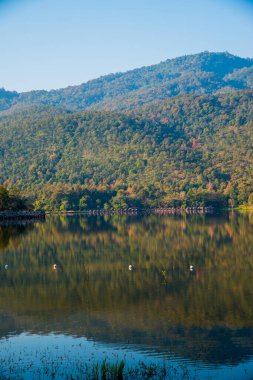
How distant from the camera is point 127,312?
2703cm

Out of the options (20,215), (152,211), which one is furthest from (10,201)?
(152,211)

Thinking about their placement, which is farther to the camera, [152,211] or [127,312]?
[152,211]

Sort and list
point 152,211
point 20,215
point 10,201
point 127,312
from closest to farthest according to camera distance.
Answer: point 127,312
point 10,201
point 20,215
point 152,211

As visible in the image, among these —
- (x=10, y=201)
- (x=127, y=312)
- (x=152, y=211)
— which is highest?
(x=127, y=312)

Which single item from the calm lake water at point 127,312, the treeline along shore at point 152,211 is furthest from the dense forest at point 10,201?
the calm lake water at point 127,312

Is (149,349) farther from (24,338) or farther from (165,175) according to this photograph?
(165,175)

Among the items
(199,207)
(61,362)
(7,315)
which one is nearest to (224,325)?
(61,362)

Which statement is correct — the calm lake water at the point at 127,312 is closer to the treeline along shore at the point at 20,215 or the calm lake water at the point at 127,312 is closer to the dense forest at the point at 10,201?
the dense forest at the point at 10,201

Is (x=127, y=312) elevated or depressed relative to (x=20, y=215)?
elevated

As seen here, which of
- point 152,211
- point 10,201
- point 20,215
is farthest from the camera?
point 152,211

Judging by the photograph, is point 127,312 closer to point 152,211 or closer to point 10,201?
point 10,201

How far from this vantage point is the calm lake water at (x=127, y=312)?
2038cm

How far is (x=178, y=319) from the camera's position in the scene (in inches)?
1004

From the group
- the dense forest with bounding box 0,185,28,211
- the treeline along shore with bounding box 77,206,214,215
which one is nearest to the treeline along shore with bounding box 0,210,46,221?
the dense forest with bounding box 0,185,28,211
